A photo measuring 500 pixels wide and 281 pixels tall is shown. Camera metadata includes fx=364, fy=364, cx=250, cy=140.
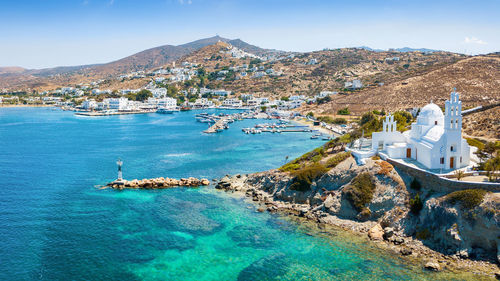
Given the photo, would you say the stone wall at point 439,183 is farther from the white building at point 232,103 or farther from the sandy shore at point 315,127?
the white building at point 232,103

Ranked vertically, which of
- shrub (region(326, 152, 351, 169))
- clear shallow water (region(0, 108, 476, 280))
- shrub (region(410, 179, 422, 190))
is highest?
shrub (region(326, 152, 351, 169))

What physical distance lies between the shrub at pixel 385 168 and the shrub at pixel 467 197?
6.31 m

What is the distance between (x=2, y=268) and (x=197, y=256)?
12.5 metres

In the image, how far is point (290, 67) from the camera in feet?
627

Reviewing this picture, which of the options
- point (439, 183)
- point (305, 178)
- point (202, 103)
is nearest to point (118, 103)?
point (202, 103)

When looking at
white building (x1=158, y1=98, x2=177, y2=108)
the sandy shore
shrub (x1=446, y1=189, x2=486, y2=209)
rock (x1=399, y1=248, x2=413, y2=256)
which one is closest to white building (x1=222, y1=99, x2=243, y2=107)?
white building (x1=158, y1=98, x2=177, y2=108)

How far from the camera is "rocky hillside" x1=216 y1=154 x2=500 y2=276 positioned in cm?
2352

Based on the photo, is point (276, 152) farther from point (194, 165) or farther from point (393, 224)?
point (393, 224)

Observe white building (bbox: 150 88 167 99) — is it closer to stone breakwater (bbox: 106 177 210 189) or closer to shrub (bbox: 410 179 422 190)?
stone breakwater (bbox: 106 177 210 189)

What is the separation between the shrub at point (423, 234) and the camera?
85.0ft

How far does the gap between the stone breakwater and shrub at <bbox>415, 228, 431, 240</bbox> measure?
23.3 m

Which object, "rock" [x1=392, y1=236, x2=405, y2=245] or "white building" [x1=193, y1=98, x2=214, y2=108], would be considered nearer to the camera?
"rock" [x1=392, y1=236, x2=405, y2=245]

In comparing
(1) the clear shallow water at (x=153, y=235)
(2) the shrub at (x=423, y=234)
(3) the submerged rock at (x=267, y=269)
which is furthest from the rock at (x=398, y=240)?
(3) the submerged rock at (x=267, y=269)

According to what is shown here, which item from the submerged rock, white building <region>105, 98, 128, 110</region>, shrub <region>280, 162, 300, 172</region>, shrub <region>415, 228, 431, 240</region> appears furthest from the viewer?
white building <region>105, 98, 128, 110</region>
